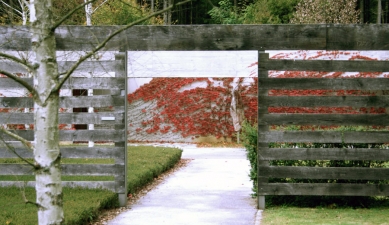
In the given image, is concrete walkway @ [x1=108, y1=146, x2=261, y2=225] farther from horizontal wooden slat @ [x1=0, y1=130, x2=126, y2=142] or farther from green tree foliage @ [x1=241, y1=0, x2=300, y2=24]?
green tree foliage @ [x1=241, y1=0, x2=300, y2=24]

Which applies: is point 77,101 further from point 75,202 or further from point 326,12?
point 326,12

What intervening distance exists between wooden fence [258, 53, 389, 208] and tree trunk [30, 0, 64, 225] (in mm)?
4769

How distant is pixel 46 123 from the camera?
3.76 m

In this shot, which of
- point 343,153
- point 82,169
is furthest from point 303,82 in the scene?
point 82,169

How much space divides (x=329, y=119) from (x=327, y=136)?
0.25 meters

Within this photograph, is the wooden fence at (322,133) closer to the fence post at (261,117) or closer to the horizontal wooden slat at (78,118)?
the fence post at (261,117)

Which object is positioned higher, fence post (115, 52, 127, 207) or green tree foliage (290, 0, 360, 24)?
green tree foliage (290, 0, 360, 24)

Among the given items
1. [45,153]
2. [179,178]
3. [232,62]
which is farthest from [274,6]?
[45,153]

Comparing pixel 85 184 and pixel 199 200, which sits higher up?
pixel 85 184

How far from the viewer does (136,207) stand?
8.83m

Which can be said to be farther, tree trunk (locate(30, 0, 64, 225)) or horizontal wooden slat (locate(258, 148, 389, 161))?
horizontal wooden slat (locate(258, 148, 389, 161))

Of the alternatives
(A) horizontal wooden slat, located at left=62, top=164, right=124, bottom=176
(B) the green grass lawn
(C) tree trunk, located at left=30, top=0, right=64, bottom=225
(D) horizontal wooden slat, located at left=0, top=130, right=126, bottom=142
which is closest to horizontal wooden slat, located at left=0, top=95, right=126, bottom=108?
(D) horizontal wooden slat, located at left=0, top=130, right=126, bottom=142

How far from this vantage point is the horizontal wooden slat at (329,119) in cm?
816

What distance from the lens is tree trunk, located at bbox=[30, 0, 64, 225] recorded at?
12.2 ft
